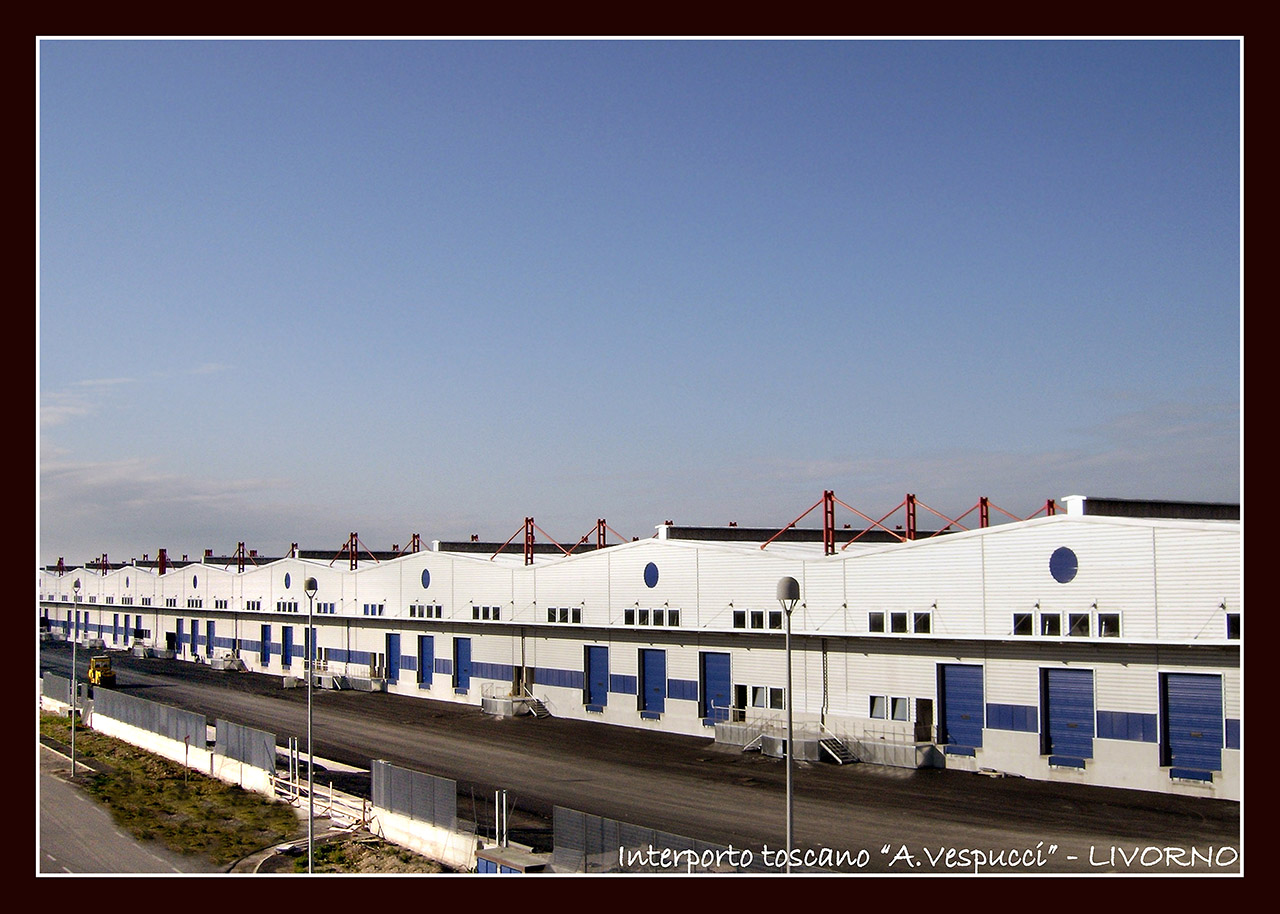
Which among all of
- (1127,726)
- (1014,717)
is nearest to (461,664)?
(1014,717)

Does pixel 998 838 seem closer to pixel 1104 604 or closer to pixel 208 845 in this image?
pixel 1104 604

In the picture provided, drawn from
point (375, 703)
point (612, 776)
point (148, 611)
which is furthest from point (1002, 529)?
point (148, 611)

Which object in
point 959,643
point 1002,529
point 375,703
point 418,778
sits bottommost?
point 375,703

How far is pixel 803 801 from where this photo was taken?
37.7 metres

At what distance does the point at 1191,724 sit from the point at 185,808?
36439 millimetres

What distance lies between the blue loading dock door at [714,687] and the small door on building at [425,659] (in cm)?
2400

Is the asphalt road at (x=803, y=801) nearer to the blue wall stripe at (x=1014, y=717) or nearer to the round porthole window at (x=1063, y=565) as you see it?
the blue wall stripe at (x=1014, y=717)

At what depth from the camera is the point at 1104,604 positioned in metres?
39.8

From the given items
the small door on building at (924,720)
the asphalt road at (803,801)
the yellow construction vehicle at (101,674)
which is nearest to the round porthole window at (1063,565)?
the asphalt road at (803,801)

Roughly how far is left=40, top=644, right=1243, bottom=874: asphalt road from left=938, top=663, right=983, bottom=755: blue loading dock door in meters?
1.69

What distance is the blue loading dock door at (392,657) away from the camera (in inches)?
2955

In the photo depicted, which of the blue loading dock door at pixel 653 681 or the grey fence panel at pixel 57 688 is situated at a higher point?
the blue loading dock door at pixel 653 681

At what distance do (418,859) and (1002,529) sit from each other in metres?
24.6

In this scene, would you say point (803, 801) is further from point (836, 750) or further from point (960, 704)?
point (960, 704)
